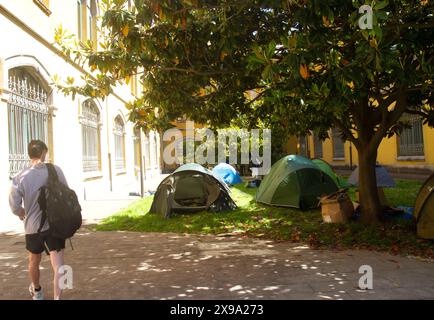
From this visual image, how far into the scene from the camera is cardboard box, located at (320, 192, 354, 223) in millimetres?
8648

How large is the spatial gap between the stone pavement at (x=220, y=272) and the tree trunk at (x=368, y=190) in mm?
1970

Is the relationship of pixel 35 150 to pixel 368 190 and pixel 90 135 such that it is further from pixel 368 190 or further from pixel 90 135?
pixel 90 135

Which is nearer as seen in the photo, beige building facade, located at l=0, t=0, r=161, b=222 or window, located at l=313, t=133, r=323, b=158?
beige building facade, located at l=0, t=0, r=161, b=222

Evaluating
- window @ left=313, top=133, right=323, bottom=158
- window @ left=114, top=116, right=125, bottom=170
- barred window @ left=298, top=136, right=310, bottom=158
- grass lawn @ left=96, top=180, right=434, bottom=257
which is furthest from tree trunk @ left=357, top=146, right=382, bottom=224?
barred window @ left=298, top=136, right=310, bottom=158

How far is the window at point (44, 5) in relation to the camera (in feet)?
38.3

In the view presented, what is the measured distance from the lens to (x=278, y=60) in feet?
19.9

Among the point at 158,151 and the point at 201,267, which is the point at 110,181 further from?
the point at 158,151

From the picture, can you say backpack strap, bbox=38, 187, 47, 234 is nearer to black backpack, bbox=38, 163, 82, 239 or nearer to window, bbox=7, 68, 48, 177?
black backpack, bbox=38, 163, 82, 239

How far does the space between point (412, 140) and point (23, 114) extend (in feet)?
46.3

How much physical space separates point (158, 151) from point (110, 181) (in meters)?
16.4

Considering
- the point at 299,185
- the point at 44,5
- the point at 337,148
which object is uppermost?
the point at 44,5

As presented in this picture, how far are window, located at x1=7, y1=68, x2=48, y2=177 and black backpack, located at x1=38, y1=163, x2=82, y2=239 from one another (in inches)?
257

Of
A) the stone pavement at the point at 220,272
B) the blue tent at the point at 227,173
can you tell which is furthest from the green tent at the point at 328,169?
the stone pavement at the point at 220,272

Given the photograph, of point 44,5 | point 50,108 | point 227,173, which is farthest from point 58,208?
point 227,173
